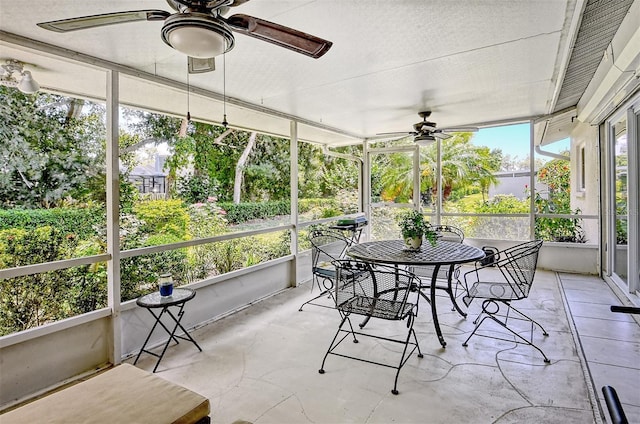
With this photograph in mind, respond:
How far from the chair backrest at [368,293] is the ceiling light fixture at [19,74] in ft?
9.47

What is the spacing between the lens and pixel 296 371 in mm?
2648

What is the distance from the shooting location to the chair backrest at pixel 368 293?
8.59 ft

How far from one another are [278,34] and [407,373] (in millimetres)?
2414

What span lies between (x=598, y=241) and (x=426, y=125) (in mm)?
3207

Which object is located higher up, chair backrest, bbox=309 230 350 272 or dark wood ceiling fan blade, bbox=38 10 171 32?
dark wood ceiling fan blade, bbox=38 10 171 32

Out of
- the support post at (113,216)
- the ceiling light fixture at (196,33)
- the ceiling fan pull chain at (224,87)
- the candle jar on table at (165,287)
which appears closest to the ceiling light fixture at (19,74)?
the support post at (113,216)

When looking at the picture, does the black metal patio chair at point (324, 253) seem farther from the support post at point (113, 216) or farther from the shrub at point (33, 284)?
the shrub at point (33, 284)

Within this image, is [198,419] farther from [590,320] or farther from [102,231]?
[590,320]

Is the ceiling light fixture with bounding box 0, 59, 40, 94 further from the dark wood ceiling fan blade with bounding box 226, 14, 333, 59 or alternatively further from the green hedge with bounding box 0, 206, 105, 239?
the dark wood ceiling fan blade with bounding box 226, 14, 333, 59

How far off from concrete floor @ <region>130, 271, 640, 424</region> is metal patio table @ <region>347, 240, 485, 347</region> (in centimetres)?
40

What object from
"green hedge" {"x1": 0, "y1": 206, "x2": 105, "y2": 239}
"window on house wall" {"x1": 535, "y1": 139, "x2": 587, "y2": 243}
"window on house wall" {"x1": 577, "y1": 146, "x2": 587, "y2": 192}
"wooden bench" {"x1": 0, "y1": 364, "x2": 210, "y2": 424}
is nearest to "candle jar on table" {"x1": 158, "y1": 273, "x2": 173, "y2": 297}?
"wooden bench" {"x1": 0, "y1": 364, "x2": 210, "y2": 424}

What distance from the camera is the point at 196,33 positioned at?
4.93 feet

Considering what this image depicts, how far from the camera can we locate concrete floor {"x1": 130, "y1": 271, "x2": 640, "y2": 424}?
7.02 ft

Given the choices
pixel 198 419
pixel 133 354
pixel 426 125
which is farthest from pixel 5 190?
pixel 426 125
